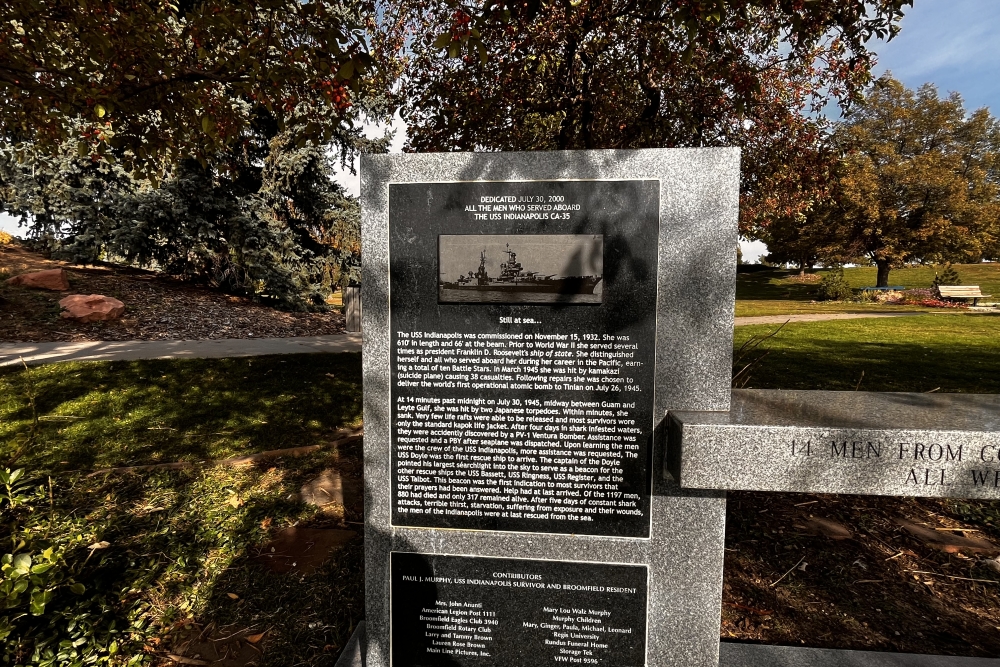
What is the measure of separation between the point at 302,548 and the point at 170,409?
3.29m

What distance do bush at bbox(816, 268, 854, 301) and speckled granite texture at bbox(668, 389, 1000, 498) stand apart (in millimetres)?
27959

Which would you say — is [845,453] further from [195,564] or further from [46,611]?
[46,611]

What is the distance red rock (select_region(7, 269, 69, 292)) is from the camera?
10.8 m

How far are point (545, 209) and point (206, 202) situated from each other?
12.5m

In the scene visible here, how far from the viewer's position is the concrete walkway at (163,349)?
301 inches

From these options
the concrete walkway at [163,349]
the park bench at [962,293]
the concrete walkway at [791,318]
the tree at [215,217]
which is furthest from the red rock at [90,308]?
Answer: the park bench at [962,293]

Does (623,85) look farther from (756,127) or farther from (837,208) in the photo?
(837,208)

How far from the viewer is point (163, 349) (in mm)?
8625

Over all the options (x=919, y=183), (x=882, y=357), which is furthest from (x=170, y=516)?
(x=919, y=183)

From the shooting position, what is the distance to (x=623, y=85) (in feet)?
18.3

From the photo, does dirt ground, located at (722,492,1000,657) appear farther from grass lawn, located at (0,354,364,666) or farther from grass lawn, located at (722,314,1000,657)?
grass lawn, located at (0,354,364,666)

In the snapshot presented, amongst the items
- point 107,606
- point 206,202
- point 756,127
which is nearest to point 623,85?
point 756,127

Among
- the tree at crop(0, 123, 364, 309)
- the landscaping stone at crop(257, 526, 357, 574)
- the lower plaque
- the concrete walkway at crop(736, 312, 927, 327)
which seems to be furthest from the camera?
the concrete walkway at crop(736, 312, 927, 327)

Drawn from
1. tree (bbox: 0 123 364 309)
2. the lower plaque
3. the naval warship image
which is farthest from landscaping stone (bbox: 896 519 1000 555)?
tree (bbox: 0 123 364 309)
